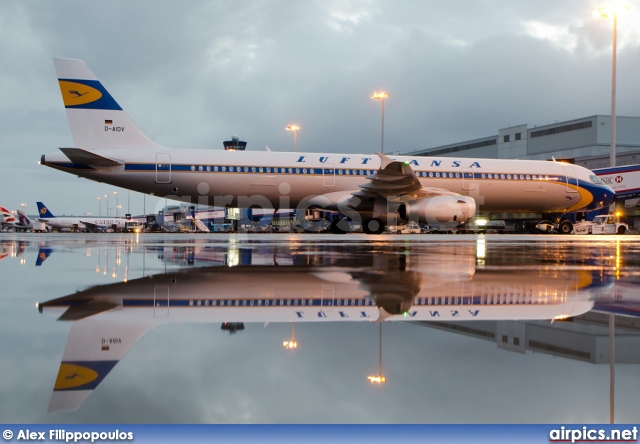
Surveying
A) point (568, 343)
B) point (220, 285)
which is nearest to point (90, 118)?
point (220, 285)

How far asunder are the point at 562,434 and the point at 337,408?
0.77 m

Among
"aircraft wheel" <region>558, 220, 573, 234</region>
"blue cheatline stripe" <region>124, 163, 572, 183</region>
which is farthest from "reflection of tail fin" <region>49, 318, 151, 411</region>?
"aircraft wheel" <region>558, 220, 573, 234</region>

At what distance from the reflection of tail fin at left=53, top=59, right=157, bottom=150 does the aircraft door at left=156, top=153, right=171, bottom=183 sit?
1.24 m

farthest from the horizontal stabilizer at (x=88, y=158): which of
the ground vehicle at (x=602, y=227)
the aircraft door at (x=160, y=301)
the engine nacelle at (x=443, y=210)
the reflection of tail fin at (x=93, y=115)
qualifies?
the ground vehicle at (x=602, y=227)

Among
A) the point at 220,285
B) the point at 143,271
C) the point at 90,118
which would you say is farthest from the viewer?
the point at 90,118

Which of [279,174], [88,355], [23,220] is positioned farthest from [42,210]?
[88,355]

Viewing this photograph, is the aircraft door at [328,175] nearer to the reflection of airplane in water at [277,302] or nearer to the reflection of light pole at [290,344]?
the reflection of airplane in water at [277,302]

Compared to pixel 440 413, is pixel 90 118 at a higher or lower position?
higher

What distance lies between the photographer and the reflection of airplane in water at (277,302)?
2842 millimetres

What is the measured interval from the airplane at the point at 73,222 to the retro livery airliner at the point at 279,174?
2057 inches

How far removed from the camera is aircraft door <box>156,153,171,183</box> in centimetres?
2141

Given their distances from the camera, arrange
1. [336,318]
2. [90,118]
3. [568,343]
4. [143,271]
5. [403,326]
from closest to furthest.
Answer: [568,343] → [403,326] → [336,318] → [143,271] → [90,118]

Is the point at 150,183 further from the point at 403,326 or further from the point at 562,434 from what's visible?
the point at 562,434

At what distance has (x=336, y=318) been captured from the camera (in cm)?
374
